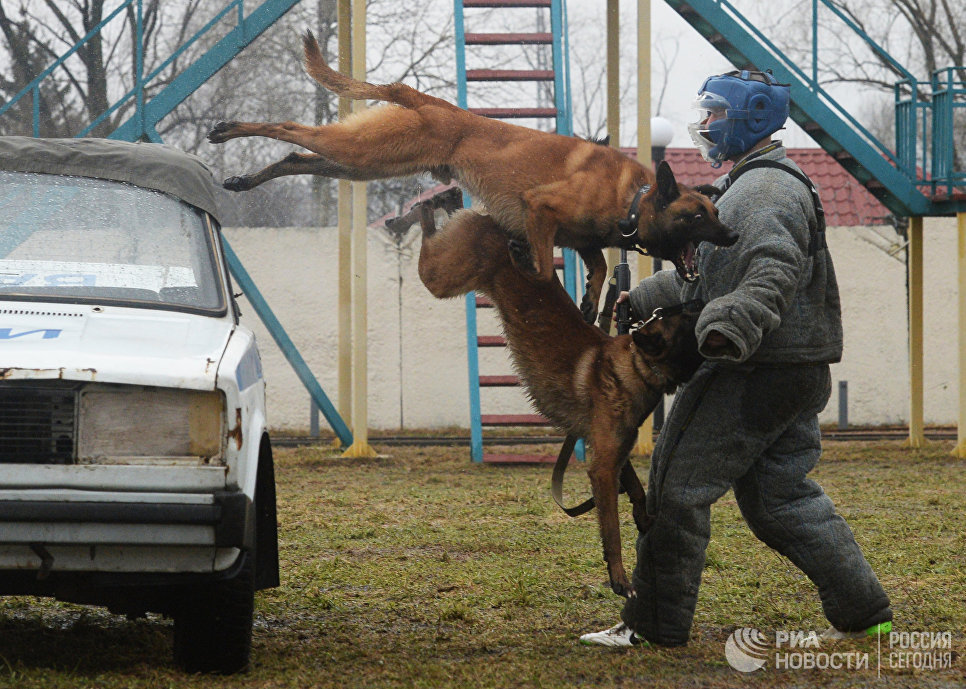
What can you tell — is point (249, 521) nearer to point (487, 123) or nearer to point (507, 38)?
point (487, 123)

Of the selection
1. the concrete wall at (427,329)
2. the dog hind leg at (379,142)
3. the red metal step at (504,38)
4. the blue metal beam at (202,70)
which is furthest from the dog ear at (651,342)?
the concrete wall at (427,329)

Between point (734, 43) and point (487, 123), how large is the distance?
7.52 m

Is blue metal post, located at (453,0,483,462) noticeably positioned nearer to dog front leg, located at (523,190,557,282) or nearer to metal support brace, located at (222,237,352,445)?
metal support brace, located at (222,237,352,445)

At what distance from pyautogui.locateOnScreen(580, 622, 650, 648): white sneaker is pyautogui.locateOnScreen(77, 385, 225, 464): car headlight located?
1641 millimetres

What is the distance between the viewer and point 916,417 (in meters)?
12.4

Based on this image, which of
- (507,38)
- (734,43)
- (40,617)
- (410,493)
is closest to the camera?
(40,617)

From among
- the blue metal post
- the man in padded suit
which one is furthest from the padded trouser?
the blue metal post

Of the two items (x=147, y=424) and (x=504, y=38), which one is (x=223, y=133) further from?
(x=504, y=38)

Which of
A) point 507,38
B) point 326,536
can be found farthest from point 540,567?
point 507,38

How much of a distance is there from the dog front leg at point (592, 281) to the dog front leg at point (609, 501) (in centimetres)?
52

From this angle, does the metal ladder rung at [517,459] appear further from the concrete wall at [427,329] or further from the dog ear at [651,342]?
the dog ear at [651,342]

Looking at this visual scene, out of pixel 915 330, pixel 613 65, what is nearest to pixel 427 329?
pixel 613 65

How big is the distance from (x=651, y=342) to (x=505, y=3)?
23.2 feet

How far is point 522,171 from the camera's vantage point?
417 centimetres
